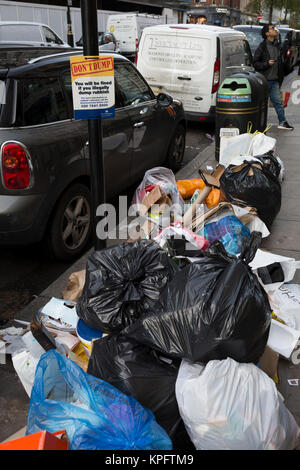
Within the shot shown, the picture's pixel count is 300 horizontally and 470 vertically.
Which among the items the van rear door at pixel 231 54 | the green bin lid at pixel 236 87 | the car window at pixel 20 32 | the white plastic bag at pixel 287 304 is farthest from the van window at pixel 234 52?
the white plastic bag at pixel 287 304

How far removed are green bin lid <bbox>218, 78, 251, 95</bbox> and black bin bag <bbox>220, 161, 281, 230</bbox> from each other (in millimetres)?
2335

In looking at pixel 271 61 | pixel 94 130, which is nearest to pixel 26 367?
pixel 94 130

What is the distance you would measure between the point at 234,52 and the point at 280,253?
6542mm

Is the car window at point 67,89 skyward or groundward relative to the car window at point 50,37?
skyward

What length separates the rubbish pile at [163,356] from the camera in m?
1.96

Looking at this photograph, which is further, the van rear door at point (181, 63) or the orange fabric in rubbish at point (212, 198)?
the van rear door at point (181, 63)

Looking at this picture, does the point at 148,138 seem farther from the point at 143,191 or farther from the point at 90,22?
the point at 90,22

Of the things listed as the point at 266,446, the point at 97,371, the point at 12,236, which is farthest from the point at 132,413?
the point at 12,236

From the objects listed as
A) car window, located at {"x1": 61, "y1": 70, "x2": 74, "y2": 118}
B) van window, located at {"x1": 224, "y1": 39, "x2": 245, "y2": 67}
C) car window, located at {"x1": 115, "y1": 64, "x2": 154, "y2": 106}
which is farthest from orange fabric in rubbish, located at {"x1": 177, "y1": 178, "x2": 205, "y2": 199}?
van window, located at {"x1": 224, "y1": 39, "x2": 245, "y2": 67}

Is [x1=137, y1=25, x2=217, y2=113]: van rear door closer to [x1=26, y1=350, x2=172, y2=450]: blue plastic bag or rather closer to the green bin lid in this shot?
the green bin lid

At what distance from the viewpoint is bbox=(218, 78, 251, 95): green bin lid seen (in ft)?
21.7

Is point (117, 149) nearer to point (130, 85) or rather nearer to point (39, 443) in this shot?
point (130, 85)

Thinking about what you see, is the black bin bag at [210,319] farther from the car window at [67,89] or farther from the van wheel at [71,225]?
the car window at [67,89]

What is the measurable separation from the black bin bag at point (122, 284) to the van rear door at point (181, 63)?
21.9ft
